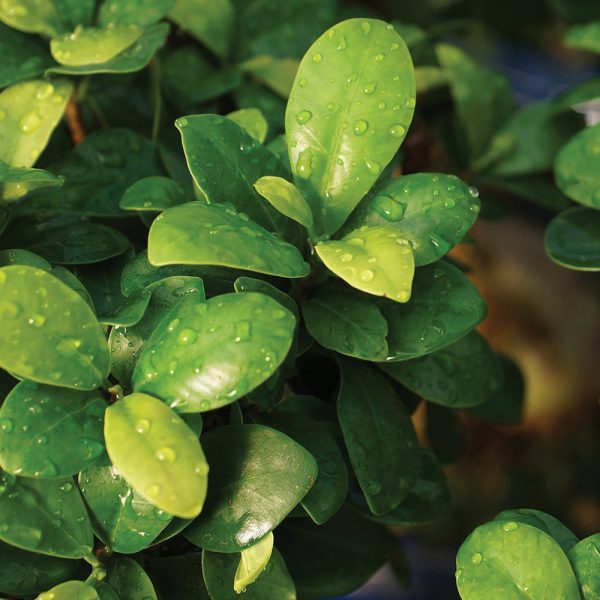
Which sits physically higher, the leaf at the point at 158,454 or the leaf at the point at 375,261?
the leaf at the point at 375,261

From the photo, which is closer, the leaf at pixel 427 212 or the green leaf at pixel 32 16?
the leaf at pixel 427 212

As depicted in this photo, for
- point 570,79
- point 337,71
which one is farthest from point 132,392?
point 570,79

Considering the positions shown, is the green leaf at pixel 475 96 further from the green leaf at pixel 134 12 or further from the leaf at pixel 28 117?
the leaf at pixel 28 117

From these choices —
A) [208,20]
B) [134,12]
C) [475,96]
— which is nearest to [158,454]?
[134,12]

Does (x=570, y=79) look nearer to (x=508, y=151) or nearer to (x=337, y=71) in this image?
(x=508, y=151)

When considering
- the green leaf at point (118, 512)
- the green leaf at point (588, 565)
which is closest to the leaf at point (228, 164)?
the green leaf at point (118, 512)

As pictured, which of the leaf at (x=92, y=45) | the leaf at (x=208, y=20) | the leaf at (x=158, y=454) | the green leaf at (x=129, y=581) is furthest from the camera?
the leaf at (x=208, y=20)
